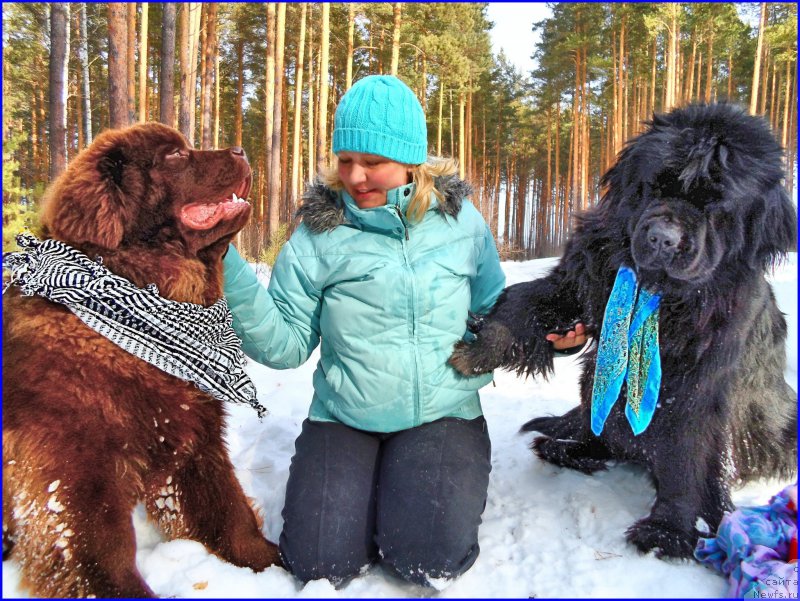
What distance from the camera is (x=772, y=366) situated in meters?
1.85

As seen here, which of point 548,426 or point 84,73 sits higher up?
point 84,73

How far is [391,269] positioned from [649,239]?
87cm

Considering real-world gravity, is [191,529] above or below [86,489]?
below

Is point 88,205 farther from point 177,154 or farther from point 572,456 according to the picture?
point 572,456

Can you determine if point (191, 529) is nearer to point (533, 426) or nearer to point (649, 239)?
point (533, 426)

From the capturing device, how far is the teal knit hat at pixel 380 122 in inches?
71.1

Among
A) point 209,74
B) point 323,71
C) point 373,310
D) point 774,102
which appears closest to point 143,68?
point 209,74

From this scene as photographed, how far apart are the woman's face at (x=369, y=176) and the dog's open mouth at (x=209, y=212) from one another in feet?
1.61

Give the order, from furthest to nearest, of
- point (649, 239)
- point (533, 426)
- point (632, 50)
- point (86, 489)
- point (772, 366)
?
point (632, 50) < point (533, 426) < point (772, 366) < point (649, 239) < point (86, 489)

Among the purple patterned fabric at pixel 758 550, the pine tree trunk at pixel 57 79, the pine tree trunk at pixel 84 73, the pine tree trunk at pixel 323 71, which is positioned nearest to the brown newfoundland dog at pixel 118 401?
the purple patterned fabric at pixel 758 550

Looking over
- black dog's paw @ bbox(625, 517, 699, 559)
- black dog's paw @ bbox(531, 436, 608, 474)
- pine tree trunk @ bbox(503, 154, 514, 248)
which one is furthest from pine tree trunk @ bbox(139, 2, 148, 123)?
pine tree trunk @ bbox(503, 154, 514, 248)

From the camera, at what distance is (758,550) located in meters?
1.43

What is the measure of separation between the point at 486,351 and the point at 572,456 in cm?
77

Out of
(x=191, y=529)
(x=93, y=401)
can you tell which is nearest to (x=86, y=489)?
(x=93, y=401)
